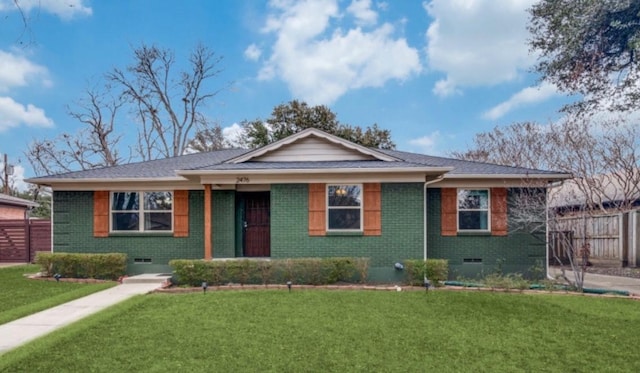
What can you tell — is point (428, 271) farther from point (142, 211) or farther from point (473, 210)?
point (142, 211)

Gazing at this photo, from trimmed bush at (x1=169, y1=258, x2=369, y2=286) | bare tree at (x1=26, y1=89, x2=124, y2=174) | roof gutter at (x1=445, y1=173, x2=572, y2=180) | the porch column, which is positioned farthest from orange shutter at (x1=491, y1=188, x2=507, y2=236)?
bare tree at (x1=26, y1=89, x2=124, y2=174)

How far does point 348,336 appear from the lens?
19.0ft

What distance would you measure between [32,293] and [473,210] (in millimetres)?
11146

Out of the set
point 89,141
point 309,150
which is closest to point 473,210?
point 309,150

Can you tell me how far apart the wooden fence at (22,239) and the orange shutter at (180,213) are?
27.0 feet

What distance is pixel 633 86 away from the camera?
11.0 metres

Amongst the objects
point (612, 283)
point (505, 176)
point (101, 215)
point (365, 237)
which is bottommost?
point (612, 283)

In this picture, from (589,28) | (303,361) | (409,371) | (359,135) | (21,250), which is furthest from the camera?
(359,135)

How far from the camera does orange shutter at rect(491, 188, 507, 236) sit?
1142 cm

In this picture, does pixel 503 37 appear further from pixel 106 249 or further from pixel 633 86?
pixel 106 249

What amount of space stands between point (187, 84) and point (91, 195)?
18.5 meters

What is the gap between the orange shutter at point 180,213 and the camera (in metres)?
11.8

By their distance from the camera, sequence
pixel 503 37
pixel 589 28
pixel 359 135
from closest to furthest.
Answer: pixel 589 28, pixel 503 37, pixel 359 135

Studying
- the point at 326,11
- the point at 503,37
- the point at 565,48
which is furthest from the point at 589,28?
the point at 326,11
